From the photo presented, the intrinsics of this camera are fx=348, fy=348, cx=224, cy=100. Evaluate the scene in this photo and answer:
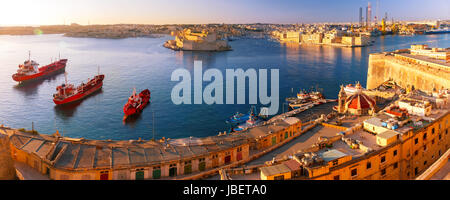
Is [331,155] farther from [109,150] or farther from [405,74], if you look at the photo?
[405,74]

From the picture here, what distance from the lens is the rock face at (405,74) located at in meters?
18.0

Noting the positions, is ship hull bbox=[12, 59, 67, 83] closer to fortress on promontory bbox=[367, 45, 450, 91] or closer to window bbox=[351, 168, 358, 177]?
fortress on promontory bbox=[367, 45, 450, 91]

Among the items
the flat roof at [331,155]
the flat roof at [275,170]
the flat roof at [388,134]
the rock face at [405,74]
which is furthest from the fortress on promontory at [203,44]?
the flat roof at [275,170]

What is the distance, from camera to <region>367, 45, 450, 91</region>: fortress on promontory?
1834 cm

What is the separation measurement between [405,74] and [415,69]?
1268mm

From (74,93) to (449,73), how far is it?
23111 mm

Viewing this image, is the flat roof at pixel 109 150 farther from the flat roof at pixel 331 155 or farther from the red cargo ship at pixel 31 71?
the red cargo ship at pixel 31 71

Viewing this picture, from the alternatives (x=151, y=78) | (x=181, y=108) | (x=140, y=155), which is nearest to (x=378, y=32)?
(x=151, y=78)

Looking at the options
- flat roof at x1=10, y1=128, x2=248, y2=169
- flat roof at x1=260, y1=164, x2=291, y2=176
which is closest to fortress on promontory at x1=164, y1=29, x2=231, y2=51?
flat roof at x1=10, y1=128, x2=248, y2=169

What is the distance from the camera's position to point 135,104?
21031 mm

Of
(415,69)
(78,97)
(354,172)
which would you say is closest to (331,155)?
(354,172)

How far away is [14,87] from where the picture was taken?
29891 millimetres

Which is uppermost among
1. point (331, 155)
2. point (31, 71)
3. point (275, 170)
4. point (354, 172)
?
point (31, 71)
